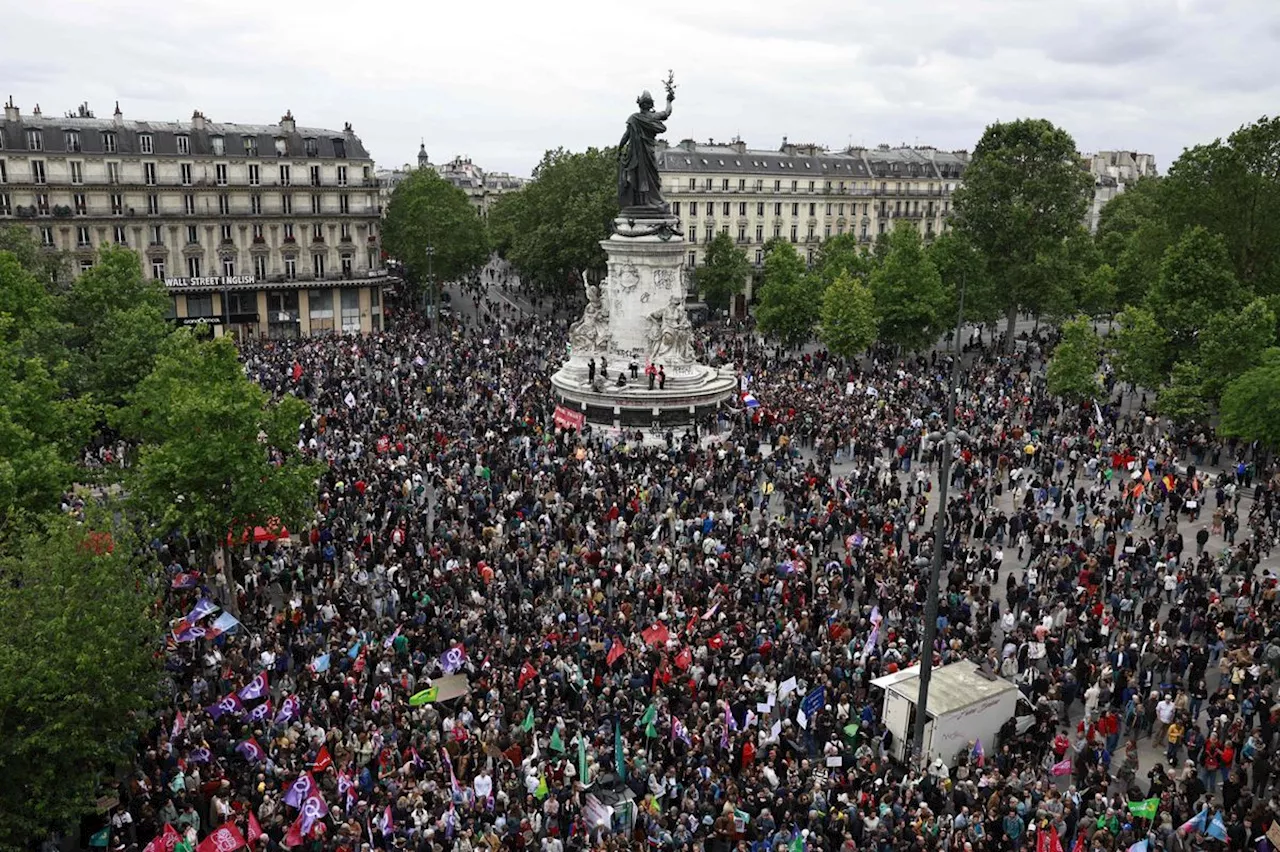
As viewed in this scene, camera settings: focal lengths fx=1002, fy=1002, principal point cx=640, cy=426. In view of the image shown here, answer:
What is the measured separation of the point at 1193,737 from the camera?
1945 centimetres

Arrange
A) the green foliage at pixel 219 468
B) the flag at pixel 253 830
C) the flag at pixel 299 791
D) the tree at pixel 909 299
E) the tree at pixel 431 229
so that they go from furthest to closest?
the tree at pixel 431 229 → the tree at pixel 909 299 → the green foliage at pixel 219 468 → the flag at pixel 299 791 → the flag at pixel 253 830

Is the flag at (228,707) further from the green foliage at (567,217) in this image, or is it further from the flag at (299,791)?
the green foliage at (567,217)

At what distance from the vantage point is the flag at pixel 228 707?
1997cm

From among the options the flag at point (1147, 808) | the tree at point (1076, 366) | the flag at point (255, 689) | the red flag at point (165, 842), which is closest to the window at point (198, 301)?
the tree at point (1076, 366)

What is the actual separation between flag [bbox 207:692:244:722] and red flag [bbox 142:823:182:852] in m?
3.79

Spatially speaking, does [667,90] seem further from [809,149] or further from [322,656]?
[809,149]

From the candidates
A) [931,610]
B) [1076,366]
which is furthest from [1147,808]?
[1076,366]

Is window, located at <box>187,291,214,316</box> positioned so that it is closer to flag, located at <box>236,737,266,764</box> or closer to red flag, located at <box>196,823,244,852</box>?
flag, located at <box>236,737,266,764</box>

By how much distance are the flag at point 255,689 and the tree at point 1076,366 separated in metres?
39.2

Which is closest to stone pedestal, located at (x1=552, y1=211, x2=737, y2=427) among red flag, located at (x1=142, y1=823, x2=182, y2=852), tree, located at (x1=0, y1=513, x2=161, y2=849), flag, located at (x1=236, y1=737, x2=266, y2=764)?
tree, located at (x1=0, y1=513, x2=161, y2=849)

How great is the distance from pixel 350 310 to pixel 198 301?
35.2 feet

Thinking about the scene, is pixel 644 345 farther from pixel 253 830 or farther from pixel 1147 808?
pixel 253 830

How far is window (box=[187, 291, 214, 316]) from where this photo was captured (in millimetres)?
69500

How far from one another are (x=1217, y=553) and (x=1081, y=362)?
679 inches
